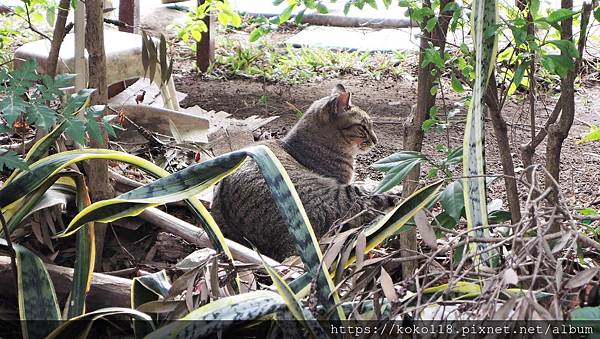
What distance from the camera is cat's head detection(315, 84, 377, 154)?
13.3 ft

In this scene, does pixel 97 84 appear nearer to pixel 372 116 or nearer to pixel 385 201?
pixel 385 201

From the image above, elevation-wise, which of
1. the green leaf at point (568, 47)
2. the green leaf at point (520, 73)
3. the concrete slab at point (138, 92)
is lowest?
the concrete slab at point (138, 92)

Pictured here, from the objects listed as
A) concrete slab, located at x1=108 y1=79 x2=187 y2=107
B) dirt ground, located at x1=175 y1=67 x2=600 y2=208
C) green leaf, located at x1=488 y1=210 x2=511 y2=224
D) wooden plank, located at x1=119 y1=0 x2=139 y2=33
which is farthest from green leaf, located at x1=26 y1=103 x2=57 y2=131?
wooden plank, located at x1=119 y1=0 x2=139 y2=33

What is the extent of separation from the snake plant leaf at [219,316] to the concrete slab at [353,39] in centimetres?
523

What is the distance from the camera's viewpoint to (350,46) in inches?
272

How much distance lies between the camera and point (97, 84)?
2371 mm

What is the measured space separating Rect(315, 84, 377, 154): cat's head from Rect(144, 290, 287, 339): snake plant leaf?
2501mm

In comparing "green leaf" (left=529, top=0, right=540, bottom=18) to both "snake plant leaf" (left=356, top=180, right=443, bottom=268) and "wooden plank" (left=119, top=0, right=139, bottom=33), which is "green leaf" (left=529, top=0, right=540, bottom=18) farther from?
"wooden plank" (left=119, top=0, right=139, bottom=33)

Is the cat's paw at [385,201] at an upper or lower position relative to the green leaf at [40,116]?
lower

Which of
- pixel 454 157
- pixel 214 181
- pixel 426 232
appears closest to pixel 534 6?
pixel 454 157

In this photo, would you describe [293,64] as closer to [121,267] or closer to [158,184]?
[121,267]

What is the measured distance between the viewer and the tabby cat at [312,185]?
10.3 ft

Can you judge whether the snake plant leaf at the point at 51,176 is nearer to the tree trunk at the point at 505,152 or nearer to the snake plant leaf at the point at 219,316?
the snake plant leaf at the point at 219,316

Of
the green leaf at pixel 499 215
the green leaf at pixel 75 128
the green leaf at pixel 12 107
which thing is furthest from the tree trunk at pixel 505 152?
the green leaf at pixel 12 107
